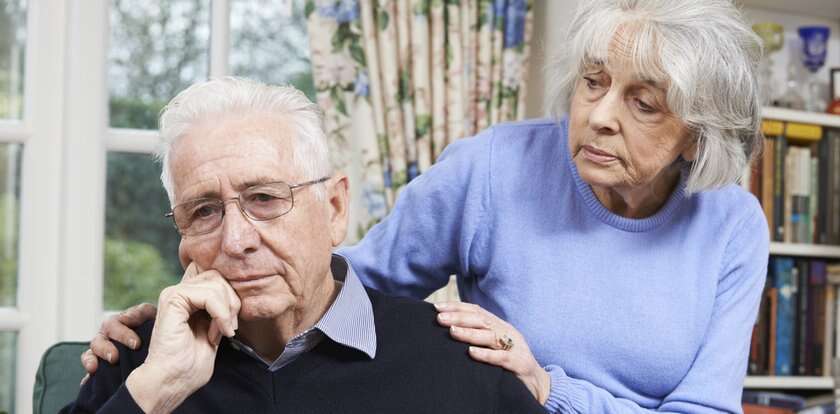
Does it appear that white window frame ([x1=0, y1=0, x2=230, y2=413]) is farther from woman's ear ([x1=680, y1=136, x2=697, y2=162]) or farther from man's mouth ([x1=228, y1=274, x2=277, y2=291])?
woman's ear ([x1=680, y1=136, x2=697, y2=162])

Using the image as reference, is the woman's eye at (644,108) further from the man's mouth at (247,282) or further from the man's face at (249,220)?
the man's mouth at (247,282)

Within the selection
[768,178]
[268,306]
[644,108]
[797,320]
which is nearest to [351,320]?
[268,306]

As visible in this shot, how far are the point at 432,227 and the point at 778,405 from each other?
1614mm

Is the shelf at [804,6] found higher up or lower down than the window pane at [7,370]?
higher up

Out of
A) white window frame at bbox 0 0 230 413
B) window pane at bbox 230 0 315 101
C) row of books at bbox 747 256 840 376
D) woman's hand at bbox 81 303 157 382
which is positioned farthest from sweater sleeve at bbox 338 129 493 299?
row of books at bbox 747 256 840 376

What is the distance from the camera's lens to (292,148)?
1.46 metres

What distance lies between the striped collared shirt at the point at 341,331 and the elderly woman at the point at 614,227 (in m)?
0.14

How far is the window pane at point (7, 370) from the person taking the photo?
282 centimetres

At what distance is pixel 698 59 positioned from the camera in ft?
5.10

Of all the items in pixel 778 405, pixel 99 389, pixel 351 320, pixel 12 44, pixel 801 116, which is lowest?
pixel 778 405

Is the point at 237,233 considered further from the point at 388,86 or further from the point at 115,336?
the point at 388,86

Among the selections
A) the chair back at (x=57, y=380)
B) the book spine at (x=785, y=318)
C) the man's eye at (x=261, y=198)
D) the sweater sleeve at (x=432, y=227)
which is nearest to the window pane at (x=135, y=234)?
the chair back at (x=57, y=380)

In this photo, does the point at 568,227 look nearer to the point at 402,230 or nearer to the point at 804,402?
the point at 402,230

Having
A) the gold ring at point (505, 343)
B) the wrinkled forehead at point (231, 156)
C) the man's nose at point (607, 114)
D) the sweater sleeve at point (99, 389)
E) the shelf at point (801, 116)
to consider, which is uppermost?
the shelf at point (801, 116)
